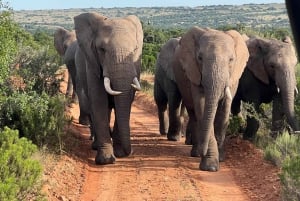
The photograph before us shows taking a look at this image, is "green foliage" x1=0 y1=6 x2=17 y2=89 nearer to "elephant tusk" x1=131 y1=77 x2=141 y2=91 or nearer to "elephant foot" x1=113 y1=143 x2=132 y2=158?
"elephant tusk" x1=131 y1=77 x2=141 y2=91

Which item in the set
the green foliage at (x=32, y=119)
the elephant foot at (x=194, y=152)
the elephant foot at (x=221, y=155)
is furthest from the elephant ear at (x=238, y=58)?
the green foliage at (x=32, y=119)

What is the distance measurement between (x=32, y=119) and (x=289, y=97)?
4.77m

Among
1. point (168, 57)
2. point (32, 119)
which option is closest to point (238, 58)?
point (168, 57)

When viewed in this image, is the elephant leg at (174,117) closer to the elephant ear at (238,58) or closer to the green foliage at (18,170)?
the elephant ear at (238,58)

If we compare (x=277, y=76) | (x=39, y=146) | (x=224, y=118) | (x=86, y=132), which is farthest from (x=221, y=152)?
(x=86, y=132)

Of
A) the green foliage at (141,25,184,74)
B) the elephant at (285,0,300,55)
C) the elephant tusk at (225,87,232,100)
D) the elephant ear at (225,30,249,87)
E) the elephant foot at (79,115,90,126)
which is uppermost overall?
the elephant at (285,0,300,55)

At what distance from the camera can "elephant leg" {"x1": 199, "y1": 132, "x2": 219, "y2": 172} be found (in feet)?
32.2

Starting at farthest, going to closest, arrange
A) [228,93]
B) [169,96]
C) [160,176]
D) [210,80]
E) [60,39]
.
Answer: [60,39]
[169,96]
[228,93]
[210,80]
[160,176]

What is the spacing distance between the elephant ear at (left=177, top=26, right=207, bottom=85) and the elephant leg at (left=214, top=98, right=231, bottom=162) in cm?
57

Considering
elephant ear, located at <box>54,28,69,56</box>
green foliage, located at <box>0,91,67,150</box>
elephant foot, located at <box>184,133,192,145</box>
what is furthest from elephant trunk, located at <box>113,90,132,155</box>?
elephant ear, located at <box>54,28,69,56</box>

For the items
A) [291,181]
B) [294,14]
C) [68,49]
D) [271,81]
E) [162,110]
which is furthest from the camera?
[68,49]

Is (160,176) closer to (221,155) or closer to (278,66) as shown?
(221,155)

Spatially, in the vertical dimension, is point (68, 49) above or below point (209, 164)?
above

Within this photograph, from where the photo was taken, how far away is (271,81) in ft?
40.3
